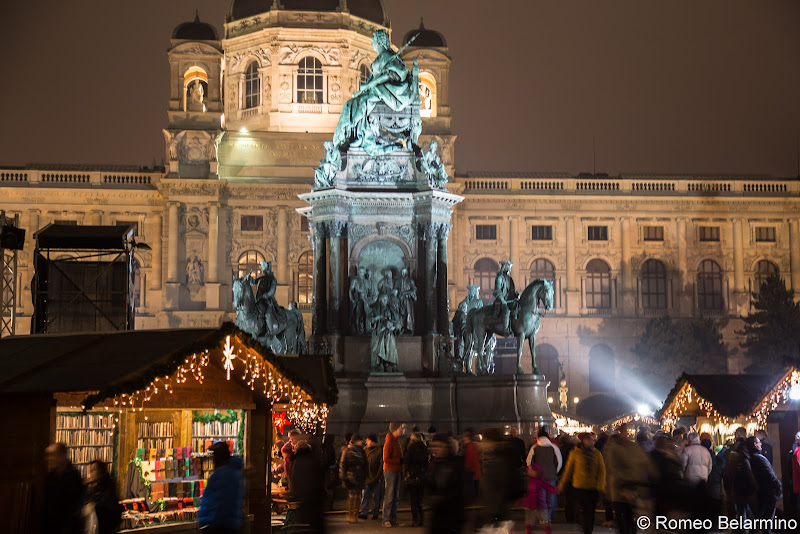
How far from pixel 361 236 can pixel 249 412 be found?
12.1 metres

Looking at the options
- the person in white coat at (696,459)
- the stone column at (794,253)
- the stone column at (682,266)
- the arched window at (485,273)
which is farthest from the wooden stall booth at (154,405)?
the stone column at (794,253)

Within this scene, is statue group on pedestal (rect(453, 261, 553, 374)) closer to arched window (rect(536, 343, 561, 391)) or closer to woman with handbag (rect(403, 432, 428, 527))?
woman with handbag (rect(403, 432, 428, 527))

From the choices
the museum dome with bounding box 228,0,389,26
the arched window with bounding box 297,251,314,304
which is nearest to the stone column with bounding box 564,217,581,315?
the arched window with bounding box 297,251,314,304

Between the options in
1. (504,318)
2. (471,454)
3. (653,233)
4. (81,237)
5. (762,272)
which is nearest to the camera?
(471,454)

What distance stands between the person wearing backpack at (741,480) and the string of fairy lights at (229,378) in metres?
5.96

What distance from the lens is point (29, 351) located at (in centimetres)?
1767

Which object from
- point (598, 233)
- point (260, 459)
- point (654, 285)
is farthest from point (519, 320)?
point (654, 285)

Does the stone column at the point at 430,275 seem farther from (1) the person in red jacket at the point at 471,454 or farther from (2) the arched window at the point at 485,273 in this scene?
(2) the arched window at the point at 485,273

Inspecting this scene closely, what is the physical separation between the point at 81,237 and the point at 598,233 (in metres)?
46.8

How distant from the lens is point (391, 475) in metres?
20.6

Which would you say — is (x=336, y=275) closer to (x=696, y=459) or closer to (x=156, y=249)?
(x=696, y=459)

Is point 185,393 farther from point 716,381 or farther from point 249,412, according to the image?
point 716,381

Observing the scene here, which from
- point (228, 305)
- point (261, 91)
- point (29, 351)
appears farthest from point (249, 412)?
point (261, 91)

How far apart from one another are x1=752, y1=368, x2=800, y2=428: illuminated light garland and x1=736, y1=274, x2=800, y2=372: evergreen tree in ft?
152
